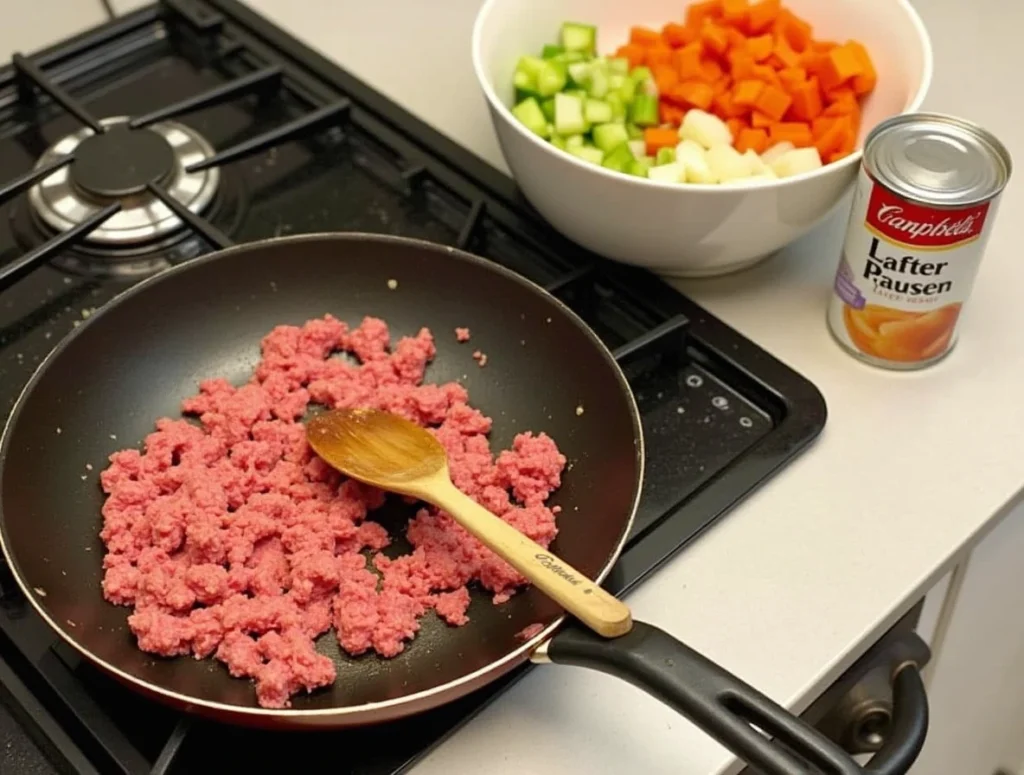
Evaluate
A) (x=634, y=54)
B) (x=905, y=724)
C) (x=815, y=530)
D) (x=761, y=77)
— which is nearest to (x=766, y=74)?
(x=761, y=77)

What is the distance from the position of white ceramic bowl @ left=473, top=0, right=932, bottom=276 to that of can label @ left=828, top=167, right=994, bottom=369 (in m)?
0.05

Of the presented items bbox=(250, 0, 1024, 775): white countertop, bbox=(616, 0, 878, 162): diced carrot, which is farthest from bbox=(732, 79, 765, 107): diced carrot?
bbox=(250, 0, 1024, 775): white countertop

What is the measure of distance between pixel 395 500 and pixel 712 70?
39 centimetres

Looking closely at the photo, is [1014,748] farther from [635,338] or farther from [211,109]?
[211,109]

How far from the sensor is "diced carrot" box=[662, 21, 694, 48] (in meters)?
0.83

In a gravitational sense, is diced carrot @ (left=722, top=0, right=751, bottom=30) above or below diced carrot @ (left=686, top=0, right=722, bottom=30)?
above

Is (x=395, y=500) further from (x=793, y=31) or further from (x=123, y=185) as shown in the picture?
(x=793, y=31)

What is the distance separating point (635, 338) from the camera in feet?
2.48

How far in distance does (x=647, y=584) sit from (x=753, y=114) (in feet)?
1.16

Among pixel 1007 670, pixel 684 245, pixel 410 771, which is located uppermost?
pixel 684 245

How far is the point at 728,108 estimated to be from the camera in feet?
2.60

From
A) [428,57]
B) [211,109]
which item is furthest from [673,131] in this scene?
[211,109]

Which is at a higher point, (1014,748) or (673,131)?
(673,131)

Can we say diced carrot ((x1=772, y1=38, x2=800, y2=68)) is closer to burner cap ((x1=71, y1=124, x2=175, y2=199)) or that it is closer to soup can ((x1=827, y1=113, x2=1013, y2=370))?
soup can ((x1=827, y1=113, x2=1013, y2=370))
